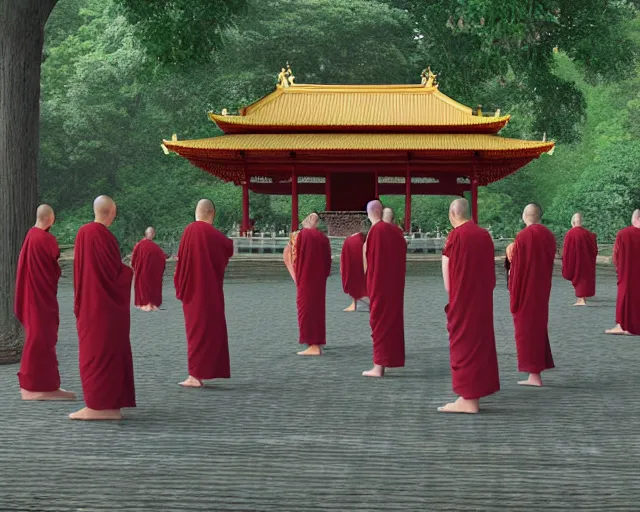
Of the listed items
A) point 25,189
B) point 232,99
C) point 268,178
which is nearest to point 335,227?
point 268,178

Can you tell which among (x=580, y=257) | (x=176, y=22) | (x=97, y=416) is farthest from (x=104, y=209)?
(x=580, y=257)

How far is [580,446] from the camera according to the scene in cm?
714

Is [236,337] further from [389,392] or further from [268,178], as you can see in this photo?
[268,178]

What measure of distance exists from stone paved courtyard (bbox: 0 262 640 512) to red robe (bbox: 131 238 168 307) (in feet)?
18.4

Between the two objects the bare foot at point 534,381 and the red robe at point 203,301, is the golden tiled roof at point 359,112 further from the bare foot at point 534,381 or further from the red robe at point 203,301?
the bare foot at point 534,381

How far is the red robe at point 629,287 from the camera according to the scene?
14.0m

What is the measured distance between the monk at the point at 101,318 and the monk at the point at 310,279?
426 centimetres

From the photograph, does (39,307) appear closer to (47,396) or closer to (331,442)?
(47,396)

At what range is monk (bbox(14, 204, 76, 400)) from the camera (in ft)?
29.3

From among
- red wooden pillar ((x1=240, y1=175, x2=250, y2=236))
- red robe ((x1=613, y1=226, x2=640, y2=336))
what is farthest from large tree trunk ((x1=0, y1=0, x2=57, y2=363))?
red wooden pillar ((x1=240, y1=175, x2=250, y2=236))

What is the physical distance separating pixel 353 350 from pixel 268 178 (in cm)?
2211

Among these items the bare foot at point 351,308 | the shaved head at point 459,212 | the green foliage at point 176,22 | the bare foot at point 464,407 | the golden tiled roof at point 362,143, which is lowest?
the bare foot at point 464,407

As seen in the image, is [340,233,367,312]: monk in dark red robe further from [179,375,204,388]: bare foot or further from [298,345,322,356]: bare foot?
[179,375,204,388]: bare foot

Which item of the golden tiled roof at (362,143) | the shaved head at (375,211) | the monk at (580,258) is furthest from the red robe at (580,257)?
the golden tiled roof at (362,143)
